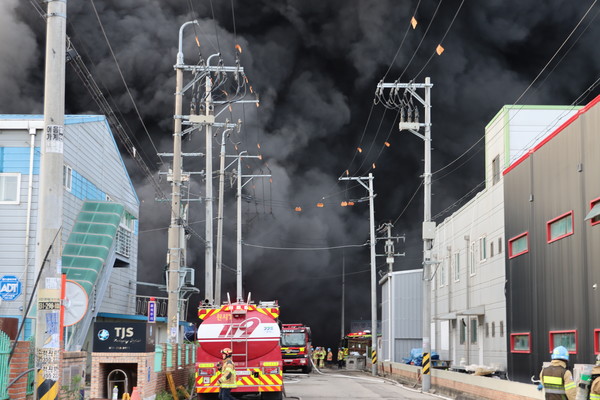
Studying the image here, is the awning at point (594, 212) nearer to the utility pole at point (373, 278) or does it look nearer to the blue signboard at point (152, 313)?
the blue signboard at point (152, 313)

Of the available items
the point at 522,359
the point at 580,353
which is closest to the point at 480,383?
the point at 580,353

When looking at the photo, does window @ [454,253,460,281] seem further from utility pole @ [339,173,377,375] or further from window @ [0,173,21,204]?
window @ [0,173,21,204]

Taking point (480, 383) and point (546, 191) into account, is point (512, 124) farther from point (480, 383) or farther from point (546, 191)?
point (480, 383)

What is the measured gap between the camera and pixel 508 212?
34531mm

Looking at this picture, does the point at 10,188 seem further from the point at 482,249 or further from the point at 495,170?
the point at 495,170

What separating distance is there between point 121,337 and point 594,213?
1365 cm

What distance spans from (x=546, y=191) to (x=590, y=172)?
14.9ft

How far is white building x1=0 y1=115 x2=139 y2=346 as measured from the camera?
1396 inches

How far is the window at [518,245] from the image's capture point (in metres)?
31.8

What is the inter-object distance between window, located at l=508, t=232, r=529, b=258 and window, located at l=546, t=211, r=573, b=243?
108 inches

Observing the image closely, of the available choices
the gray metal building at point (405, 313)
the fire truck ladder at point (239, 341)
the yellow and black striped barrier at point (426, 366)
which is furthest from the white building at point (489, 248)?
the fire truck ladder at point (239, 341)

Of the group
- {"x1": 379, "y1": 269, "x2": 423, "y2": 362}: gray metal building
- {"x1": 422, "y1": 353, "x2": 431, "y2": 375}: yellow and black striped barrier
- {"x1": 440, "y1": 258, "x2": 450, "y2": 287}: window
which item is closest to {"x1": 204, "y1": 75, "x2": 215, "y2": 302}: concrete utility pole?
{"x1": 422, "y1": 353, "x2": 431, "y2": 375}: yellow and black striped barrier

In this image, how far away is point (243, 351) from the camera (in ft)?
77.6

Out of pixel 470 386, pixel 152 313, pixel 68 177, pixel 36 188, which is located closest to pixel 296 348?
pixel 68 177
